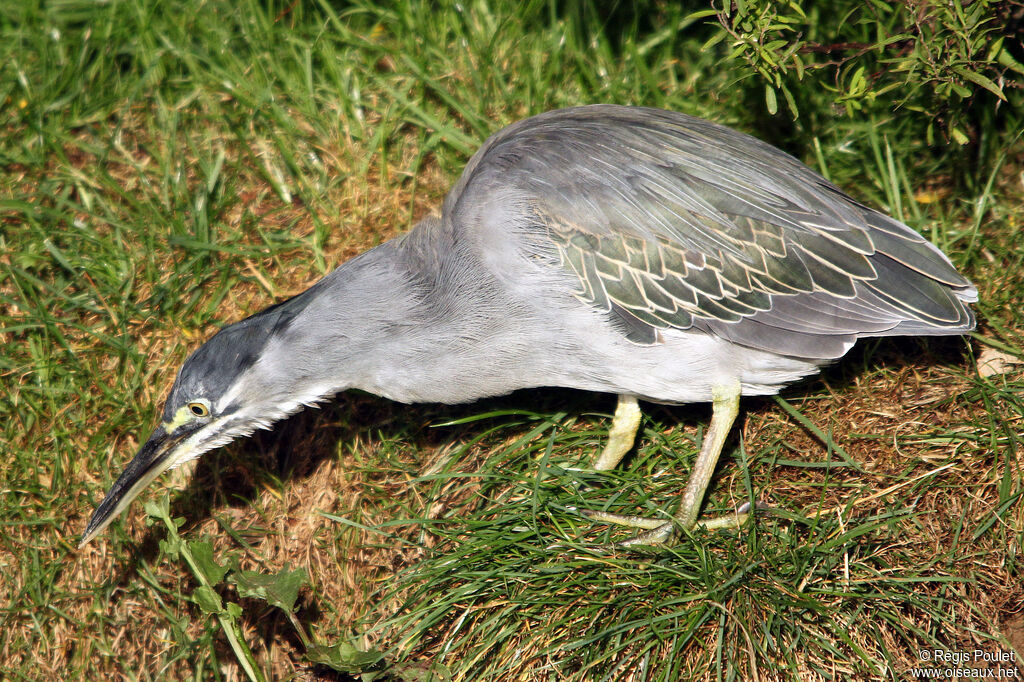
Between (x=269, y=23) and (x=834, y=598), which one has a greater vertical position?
(x=269, y=23)

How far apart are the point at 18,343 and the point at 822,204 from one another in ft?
12.7

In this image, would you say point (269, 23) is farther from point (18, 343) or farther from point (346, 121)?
point (18, 343)

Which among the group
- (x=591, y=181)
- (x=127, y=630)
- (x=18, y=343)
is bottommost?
(x=127, y=630)

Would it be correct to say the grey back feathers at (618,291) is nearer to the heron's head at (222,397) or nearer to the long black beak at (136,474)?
the heron's head at (222,397)

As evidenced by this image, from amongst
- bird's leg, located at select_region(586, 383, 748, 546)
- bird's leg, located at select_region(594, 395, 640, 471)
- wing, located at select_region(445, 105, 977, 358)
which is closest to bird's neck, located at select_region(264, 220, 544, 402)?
wing, located at select_region(445, 105, 977, 358)

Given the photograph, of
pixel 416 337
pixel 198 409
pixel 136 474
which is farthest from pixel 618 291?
pixel 136 474

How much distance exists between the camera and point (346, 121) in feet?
16.2

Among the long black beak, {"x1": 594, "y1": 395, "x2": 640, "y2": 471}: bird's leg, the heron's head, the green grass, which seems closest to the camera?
the green grass

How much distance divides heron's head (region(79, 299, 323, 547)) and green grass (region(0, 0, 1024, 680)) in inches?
13.1

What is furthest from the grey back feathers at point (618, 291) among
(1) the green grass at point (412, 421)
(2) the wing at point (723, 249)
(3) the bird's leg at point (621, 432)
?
(1) the green grass at point (412, 421)

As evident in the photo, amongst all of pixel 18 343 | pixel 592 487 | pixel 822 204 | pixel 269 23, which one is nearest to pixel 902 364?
pixel 822 204

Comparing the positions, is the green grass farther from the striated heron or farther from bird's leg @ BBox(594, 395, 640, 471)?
the striated heron

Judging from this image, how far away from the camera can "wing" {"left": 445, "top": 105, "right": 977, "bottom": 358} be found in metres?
3.58

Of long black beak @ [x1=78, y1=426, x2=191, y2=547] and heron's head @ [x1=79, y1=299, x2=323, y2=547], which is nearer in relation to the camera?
heron's head @ [x1=79, y1=299, x2=323, y2=547]
